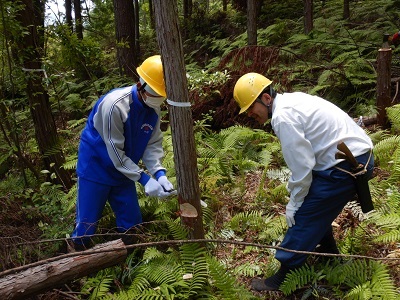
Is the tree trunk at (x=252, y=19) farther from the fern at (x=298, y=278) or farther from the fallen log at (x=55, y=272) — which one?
the fallen log at (x=55, y=272)

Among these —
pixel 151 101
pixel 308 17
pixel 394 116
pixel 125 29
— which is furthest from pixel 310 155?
pixel 125 29

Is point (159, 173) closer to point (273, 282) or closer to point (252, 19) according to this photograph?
point (273, 282)

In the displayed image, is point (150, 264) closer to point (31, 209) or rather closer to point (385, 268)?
point (31, 209)

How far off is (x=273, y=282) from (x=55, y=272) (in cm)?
185

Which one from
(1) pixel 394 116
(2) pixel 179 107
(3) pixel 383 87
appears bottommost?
(1) pixel 394 116

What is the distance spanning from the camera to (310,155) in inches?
114

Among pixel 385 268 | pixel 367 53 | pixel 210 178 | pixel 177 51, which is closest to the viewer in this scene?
pixel 177 51

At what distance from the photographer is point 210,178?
483 cm

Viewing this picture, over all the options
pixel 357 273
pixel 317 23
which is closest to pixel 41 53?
pixel 357 273

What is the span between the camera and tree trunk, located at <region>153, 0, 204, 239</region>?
2.72m

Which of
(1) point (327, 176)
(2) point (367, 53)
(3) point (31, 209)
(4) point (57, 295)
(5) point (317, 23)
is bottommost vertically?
(4) point (57, 295)

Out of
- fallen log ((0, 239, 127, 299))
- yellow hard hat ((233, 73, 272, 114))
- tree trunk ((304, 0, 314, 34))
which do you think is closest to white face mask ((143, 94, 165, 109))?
yellow hard hat ((233, 73, 272, 114))

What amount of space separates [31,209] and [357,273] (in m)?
3.63

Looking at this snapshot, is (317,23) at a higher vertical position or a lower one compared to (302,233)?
higher
